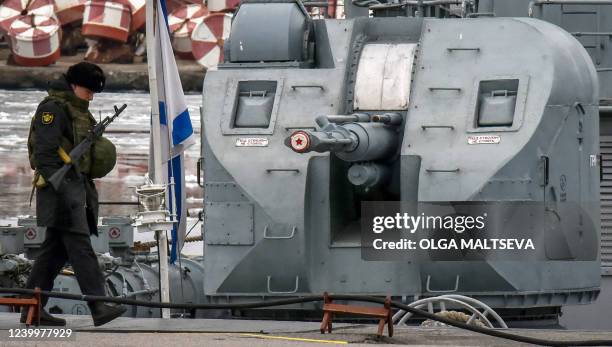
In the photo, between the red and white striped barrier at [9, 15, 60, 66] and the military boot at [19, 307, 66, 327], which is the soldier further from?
the red and white striped barrier at [9, 15, 60, 66]

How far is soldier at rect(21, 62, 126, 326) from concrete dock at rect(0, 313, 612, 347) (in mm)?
299

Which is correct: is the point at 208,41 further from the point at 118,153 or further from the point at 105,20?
the point at 118,153

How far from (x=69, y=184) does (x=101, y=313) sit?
2.88 feet

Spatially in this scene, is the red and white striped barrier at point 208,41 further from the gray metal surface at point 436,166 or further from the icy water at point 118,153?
the gray metal surface at point 436,166

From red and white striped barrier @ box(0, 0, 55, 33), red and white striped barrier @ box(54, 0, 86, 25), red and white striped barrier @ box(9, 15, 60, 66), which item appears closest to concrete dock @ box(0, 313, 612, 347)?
red and white striped barrier @ box(9, 15, 60, 66)

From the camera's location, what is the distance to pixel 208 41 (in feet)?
178

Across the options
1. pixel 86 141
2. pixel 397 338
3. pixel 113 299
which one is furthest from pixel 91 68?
pixel 397 338

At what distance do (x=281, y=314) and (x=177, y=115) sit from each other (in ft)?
6.02

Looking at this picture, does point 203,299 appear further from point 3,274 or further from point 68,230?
point 68,230

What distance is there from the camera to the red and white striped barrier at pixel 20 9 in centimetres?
5447

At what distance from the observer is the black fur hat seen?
1254 centimetres

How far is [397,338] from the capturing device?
12.0 meters

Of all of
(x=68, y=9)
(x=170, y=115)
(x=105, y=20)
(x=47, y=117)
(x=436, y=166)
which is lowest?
(x=105, y=20)

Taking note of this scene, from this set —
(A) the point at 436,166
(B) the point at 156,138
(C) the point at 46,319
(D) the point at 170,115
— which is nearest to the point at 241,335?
(C) the point at 46,319
